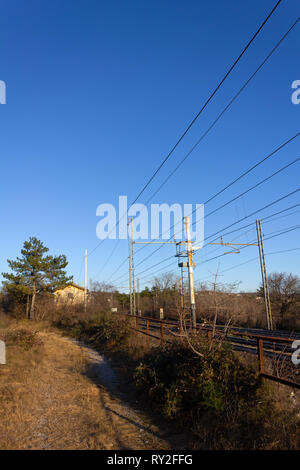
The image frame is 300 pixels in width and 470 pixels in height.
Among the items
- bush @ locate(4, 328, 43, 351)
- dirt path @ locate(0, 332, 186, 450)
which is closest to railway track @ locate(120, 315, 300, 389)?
dirt path @ locate(0, 332, 186, 450)

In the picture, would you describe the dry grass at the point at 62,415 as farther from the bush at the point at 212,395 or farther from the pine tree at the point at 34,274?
the pine tree at the point at 34,274

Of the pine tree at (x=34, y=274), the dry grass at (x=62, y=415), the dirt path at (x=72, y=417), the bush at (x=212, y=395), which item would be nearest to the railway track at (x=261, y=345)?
the bush at (x=212, y=395)

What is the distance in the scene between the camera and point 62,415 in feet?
22.1

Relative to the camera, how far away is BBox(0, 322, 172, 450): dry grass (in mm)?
5359

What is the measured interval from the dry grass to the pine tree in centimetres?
2776

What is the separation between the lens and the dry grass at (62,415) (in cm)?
536

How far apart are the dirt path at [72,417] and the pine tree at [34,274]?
28.5 meters

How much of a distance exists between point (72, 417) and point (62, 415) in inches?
10.7

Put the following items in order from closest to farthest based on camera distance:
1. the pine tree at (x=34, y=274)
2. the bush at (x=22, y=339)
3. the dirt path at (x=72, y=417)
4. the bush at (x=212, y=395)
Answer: the bush at (x=212, y=395)
the dirt path at (x=72, y=417)
the bush at (x=22, y=339)
the pine tree at (x=34, y=274)

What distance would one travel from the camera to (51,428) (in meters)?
5.98

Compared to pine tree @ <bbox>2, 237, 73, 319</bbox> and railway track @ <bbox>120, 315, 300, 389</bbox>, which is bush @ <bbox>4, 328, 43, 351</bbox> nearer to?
railway track @ <bbox>120, 315, 300, 389</bbox>
